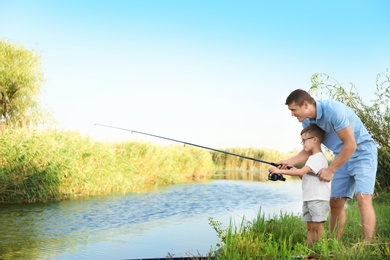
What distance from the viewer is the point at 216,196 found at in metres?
13.7

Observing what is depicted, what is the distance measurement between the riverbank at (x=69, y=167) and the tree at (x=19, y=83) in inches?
402

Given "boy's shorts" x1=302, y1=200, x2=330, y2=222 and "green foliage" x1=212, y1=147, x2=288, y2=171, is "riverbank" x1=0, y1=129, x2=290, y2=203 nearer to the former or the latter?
"boy's shorts" x1=302, y1=200, x2=330, y2=222

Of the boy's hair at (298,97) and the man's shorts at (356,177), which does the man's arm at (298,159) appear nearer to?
the man's shorts at (356,177)

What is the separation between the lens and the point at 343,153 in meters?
3.84

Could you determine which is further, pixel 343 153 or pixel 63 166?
pixel 63 166

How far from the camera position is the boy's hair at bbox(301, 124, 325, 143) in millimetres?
3996

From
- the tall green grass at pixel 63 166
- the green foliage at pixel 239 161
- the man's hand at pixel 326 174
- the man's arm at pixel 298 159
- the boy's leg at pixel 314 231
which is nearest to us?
the man's hand at pixel 326 174

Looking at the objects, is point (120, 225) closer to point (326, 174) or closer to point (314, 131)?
point (314, 131)

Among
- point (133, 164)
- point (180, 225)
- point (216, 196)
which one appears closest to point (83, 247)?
point (180, 225)

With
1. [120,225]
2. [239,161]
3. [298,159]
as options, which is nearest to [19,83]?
[239,161]

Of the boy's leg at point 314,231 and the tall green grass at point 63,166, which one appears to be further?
the tall green grass at point 63,166

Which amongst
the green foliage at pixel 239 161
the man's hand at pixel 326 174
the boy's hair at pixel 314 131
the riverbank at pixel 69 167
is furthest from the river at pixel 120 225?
the green foliage at pixel 239 161

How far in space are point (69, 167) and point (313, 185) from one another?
8.49m

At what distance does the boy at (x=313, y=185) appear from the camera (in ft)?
12.5
